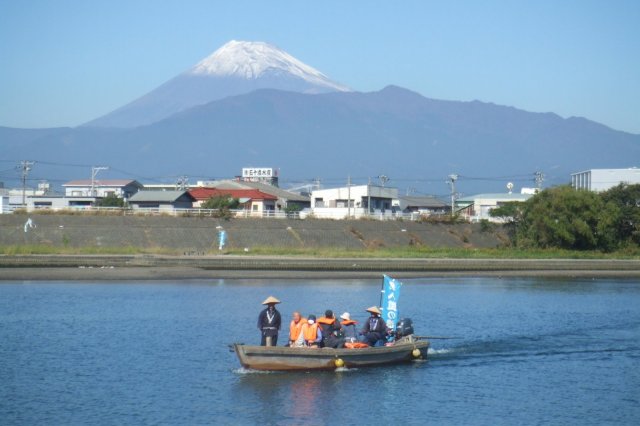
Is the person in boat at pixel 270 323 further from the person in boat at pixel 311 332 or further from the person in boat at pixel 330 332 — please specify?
the person in boat at pixel 330 332

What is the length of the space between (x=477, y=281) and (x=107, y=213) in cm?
3483

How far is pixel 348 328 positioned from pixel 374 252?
44580 mm

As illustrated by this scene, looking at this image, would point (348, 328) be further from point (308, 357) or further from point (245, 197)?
point (245, 197)

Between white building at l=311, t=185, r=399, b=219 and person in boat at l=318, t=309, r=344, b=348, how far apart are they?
66162 mm

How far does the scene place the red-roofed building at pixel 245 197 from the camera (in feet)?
326

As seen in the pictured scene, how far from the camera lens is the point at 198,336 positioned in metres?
33.0

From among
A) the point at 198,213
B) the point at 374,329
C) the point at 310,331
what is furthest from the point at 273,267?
the point at 310,331

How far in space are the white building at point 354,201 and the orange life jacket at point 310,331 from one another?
2625 inches

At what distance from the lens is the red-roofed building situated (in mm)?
99250

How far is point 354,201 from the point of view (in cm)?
10456

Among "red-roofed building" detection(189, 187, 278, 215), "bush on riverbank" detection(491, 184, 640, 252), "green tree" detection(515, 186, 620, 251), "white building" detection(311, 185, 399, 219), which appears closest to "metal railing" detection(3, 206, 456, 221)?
"white building" detection(311, 185, 399, 219)

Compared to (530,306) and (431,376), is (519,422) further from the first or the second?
(530,306)

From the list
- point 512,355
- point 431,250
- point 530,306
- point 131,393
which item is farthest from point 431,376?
point 431,250

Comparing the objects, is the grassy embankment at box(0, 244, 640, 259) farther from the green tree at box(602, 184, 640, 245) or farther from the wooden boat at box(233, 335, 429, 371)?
the wooden boat at box(233, 335, 429, 371)
